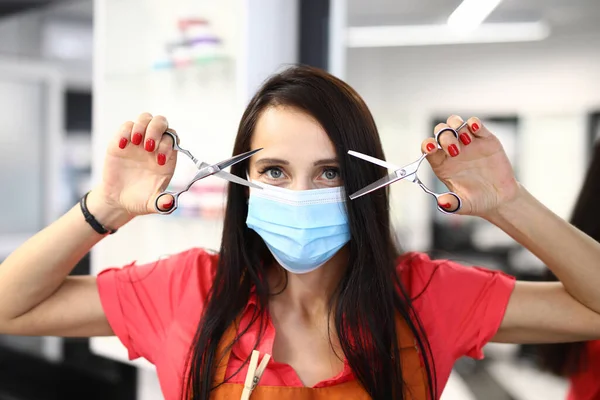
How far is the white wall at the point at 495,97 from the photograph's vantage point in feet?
4.96

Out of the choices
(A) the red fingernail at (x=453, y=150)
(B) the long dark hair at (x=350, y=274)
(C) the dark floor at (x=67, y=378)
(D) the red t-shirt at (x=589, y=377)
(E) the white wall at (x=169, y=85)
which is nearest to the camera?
(A) the red fingernail at (x=453, y=150)

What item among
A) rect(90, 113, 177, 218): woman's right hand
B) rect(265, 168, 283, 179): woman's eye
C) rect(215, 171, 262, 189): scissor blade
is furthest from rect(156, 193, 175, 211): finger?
rect(265, 168, 283, 179): woman's eye

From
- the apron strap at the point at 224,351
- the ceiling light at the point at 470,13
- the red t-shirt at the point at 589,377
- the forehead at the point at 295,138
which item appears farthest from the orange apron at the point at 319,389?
the ceiling light at the point at 470,13

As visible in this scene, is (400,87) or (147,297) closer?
(147,297)

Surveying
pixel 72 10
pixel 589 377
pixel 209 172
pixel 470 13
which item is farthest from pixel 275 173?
pixel 72 10

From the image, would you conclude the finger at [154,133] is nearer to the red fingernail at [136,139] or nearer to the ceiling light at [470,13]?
the red fingernail at [136,139]

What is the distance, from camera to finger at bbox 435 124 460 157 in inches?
39.4

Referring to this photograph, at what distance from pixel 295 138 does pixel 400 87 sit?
75 centimetres

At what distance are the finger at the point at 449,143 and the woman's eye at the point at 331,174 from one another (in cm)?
22

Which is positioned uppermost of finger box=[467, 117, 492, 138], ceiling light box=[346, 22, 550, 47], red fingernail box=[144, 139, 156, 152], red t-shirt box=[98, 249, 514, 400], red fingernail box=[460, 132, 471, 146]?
ceiling light box=[346, 22, 550, 47]

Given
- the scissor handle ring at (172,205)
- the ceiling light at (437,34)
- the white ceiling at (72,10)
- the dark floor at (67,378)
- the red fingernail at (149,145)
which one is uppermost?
the white ceiling at (72,10)

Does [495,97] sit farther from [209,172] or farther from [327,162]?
[209,172]

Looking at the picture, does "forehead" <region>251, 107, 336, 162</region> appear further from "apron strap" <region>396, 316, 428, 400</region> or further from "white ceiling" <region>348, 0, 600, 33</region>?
"white ceiling" <region>348, 0, 600, 33</region>

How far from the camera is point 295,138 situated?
1091mm
